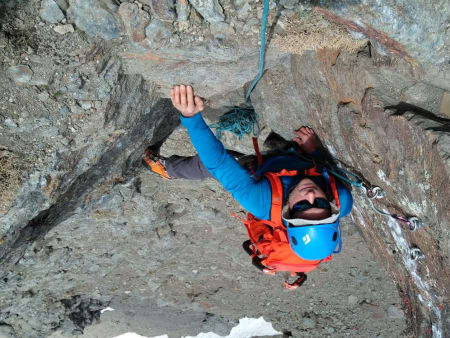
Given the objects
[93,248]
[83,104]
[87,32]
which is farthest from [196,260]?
[87,32]

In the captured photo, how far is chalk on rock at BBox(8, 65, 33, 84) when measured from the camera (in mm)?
3307

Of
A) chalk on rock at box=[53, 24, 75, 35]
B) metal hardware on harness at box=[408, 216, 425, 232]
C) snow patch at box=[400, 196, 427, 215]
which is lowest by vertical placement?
metal hardware on harness at box=[408, 216, 425, 232]

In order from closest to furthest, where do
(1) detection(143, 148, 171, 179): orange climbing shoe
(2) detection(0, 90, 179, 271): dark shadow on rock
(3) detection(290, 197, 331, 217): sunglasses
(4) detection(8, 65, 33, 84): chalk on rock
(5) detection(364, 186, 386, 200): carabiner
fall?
(4) detection(8, 65, 33, 84): chalk on rock → (3) detection(290, 197, 331, 217): sunglasses → (5) detection(364, 186, 386, 200): carabiner → (2) detection(0, 90, 179, 271): dark shadow on rock → (1) detection(143, 148, 171, 179): orange climbing shoe

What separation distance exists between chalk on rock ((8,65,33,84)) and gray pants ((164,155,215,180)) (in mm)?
2402

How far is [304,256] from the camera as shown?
3867 millimetres

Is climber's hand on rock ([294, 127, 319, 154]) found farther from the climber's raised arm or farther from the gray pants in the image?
the gray pants

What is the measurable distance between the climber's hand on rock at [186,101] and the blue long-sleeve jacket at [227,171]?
2.5 inches

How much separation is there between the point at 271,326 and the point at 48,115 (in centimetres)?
766

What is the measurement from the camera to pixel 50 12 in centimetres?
321

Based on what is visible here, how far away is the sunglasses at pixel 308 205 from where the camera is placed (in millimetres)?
3802

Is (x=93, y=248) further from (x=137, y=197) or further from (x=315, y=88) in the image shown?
(x=315, y=88)

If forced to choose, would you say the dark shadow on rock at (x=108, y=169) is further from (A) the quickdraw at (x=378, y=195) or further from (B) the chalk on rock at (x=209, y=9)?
(A) the quickdraw at (x=378, y=195)

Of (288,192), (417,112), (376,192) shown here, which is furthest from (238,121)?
(417,112)

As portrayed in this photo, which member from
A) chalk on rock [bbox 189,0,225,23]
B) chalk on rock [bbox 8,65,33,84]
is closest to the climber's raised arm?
chalk on rock [bbox 189,0,225,23]
